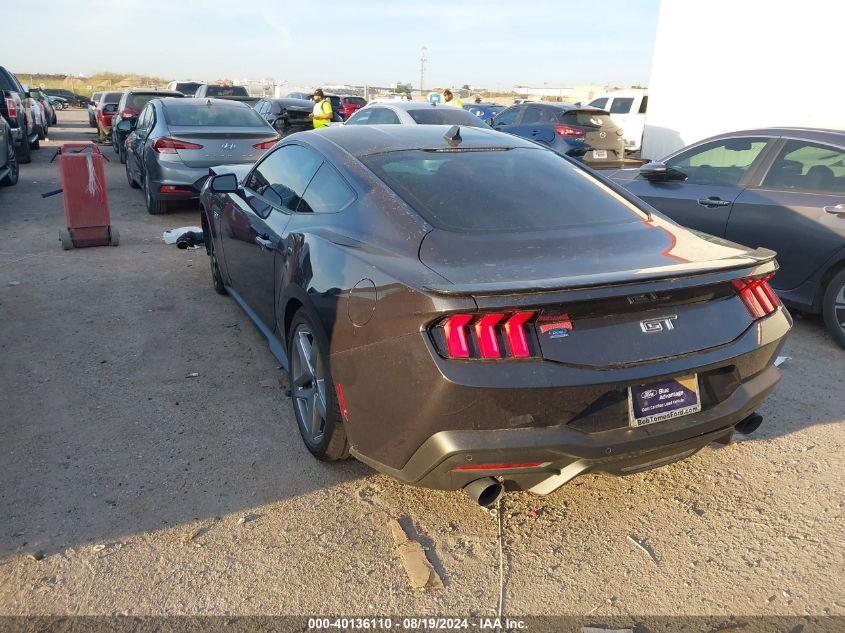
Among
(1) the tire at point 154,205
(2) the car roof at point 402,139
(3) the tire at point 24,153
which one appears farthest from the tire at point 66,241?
(3) the tire at point 24,153

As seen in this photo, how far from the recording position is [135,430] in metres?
3.90

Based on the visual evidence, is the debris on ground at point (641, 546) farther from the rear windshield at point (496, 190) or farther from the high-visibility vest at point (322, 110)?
the high-visibility vest at point (322, 110)

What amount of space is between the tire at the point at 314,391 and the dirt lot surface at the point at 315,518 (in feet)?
0.51

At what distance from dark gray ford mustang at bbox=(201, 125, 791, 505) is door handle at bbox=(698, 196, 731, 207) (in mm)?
2562

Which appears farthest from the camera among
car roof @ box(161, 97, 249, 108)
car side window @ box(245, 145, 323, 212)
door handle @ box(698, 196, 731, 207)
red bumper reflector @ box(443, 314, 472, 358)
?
car roof @ box(161, 97, 249, 108)

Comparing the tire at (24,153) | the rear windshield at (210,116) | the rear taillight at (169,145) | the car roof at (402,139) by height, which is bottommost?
the tire at (24,153)

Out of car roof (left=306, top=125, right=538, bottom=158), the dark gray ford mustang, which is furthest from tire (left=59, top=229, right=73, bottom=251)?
the dark gray ford mustang

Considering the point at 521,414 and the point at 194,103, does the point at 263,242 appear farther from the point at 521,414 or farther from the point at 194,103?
the point at 194,103

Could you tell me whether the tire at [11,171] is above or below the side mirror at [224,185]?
below

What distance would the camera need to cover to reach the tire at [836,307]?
17.1ft

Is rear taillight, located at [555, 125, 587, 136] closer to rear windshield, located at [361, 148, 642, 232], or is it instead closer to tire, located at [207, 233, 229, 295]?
tire, located at [207, 233, 229, 295]

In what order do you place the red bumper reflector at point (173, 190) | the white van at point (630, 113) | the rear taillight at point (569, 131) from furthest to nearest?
the white van at point (630, 113) → the rear taillight at point (569, 131) → the red bumper reflector at point (173, 190)

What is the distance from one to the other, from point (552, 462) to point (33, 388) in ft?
11.2

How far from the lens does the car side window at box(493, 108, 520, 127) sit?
51.0 feet
